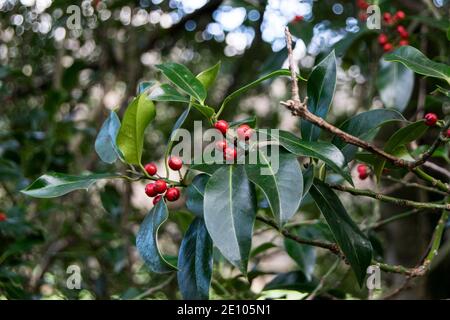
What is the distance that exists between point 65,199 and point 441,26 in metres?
1.59

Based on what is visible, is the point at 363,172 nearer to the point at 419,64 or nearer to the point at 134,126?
the point at 419,64

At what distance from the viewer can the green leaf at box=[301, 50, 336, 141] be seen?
1010 mm

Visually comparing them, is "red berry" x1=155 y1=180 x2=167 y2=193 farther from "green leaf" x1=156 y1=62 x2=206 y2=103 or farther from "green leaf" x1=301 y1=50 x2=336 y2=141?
"green leaf" x1=301 y1=50 x2=336 y2=141

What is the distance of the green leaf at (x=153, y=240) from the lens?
91 centimetres

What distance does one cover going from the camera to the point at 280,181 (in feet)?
2.76

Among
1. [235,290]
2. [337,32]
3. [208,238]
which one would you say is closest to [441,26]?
[337,32]

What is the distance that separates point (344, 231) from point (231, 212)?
22 cm

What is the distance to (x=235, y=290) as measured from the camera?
1510mm

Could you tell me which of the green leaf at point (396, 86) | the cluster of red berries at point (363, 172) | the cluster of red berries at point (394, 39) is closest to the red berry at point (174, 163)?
the cluster of red berries at point (363, 172)

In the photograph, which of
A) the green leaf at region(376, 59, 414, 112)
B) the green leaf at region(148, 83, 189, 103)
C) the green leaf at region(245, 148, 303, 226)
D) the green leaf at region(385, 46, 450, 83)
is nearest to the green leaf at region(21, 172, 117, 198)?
the green leaf at region(148, 83, 189, 103)

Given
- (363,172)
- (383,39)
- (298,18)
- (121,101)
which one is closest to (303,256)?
(363,172)

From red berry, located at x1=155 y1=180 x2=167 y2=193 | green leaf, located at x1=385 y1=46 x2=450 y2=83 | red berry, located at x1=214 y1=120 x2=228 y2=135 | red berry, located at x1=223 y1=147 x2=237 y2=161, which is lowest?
red berry, located at x1=155 y1=180 x2=167 y2=193

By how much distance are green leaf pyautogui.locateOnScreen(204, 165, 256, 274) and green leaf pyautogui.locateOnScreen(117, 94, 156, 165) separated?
16 centimetres
